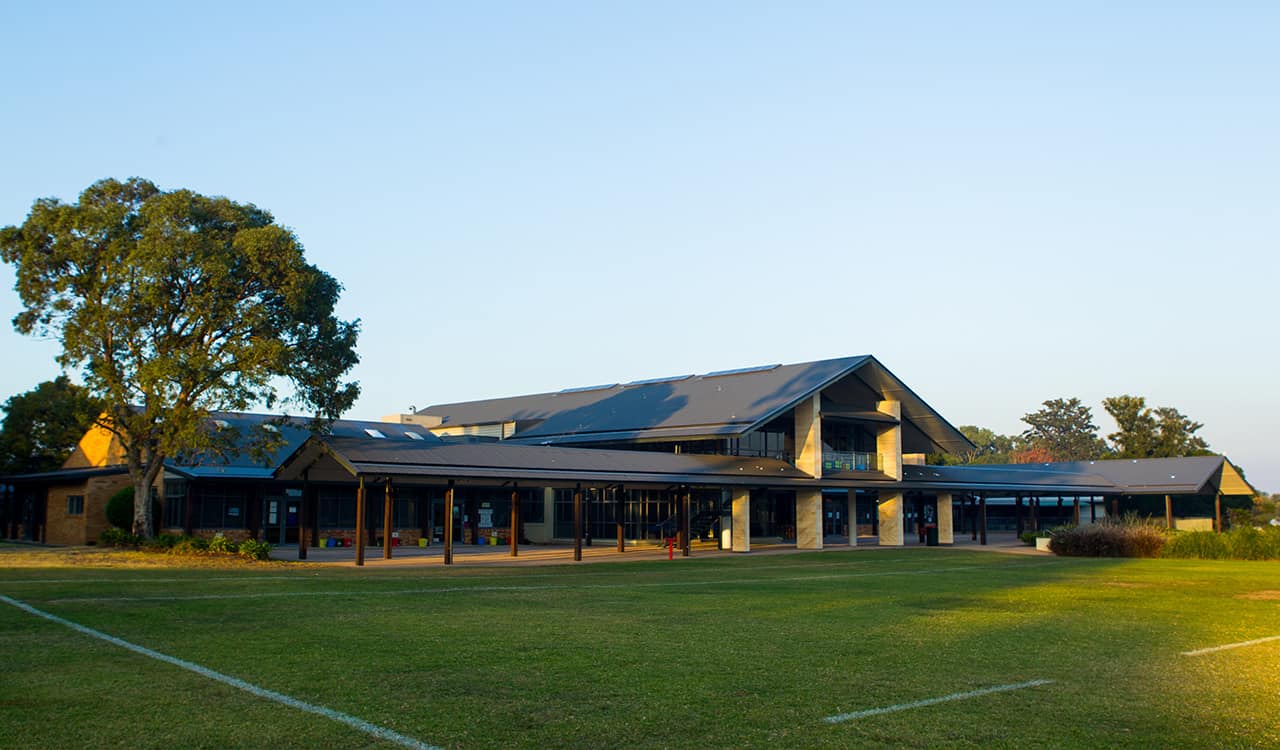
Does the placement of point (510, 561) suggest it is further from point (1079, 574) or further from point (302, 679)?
point (302, 679)

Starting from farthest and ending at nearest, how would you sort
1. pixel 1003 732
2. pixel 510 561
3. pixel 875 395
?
pixel 875 395 < pixel 510 561 < pixel 1003 732

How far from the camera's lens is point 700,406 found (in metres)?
44.7

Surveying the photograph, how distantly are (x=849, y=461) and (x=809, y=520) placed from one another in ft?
13.8

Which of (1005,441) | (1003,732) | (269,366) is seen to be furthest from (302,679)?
(1005,441)

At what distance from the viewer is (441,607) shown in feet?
56.6

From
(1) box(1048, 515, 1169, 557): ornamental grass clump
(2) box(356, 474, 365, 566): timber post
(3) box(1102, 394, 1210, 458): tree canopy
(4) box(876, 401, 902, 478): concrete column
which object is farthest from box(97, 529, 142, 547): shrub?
(3) box(1102, 394, 1210, 458): tree canopy

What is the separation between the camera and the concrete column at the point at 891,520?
1820 inches

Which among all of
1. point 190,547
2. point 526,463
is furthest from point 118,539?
point 526,463

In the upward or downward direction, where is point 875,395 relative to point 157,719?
upward

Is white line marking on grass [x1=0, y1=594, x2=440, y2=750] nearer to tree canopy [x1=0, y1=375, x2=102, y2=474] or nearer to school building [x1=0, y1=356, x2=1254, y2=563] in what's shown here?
school building [x1=0, y1=356, x2=1254, y2=563]

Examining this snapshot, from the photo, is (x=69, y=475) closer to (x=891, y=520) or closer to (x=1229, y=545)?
(x=891, y=520)

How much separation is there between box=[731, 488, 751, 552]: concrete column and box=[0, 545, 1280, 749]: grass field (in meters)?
17.0

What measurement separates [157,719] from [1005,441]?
157m

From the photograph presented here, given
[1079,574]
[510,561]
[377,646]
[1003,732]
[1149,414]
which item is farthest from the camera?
[1149,414]
